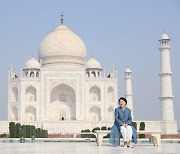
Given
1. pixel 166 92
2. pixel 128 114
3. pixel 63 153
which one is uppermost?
pixel 166 92

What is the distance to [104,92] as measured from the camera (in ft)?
111

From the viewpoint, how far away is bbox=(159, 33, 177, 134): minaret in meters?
30.8

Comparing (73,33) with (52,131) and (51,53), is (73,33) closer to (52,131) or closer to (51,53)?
(51,53)

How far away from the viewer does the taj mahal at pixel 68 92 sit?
31047 mm

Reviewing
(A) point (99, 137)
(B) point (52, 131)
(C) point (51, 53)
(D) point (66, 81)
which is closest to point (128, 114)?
(A) point (99, 137)

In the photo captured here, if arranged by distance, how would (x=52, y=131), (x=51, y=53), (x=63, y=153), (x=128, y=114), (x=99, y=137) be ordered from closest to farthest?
(x=63, y=153) < (x=128, y=114) < (x=99, y=137) < (x=52, y=131) < (x=51, y=53)

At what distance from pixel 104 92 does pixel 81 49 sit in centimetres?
532

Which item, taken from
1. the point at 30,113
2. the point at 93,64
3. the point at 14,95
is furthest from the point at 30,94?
the point at 93,64

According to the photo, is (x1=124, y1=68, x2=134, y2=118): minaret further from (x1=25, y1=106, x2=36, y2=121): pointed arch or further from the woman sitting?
the woman sitting

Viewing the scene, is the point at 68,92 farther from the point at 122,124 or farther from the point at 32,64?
the point at 122,124

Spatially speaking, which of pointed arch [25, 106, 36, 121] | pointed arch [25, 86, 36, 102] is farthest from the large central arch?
pointed arch [25, 86, 36, 102]

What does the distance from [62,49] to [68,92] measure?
3.84 metres

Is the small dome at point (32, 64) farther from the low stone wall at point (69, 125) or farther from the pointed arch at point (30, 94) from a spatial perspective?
the low stone wall at point (69, 125)

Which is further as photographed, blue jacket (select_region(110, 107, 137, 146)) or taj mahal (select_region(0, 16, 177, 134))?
taj mahal (select_region(0, 16, 177, 134))
